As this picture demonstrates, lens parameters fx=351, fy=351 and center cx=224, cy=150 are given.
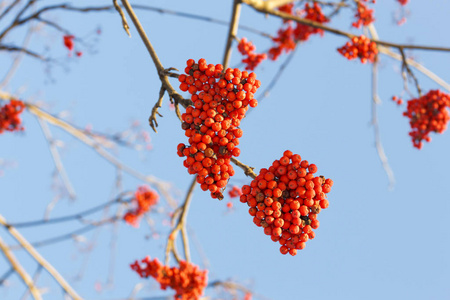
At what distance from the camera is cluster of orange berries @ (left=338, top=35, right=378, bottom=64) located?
16.9ft

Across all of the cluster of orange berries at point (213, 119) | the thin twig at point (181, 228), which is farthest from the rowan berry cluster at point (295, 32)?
the cluster of orange berries at point (213, 119)

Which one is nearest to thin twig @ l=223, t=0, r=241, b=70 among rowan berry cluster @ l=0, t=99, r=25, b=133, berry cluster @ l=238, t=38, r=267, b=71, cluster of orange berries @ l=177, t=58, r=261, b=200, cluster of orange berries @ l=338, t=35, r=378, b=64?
berry cluster @ l=238, t=38, r=267, b=71

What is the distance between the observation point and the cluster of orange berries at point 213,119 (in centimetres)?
234

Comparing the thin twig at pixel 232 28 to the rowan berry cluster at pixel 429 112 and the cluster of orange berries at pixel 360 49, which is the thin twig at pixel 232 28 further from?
the rowan berry cluster at pixel 429 112

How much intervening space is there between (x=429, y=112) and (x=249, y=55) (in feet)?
9.48

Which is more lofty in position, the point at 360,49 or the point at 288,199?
the point at 360,49

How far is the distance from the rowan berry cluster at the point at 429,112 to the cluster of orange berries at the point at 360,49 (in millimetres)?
928

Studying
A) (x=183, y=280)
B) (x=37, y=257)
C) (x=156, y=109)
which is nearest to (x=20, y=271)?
(x=37, y=257)

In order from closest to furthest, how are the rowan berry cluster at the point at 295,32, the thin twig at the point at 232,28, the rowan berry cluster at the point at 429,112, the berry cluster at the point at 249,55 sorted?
1. the thin twig at the point at 232,28
2. the rowan berry cluster at the point at 429,112
3. the berry cluster at the point at 249,55
4. the rowan berry cluster at the point at 295,32

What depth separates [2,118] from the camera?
20.5 ft

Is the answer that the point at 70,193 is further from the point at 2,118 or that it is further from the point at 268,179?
the point at 268,179

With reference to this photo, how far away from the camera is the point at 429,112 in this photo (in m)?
5.08

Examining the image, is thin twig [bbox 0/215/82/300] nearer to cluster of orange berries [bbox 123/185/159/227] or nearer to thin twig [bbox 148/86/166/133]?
cluster of orange berries [bbox 123/185/159/227]

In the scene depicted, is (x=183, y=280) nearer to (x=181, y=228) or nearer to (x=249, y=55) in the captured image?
(x=181, y=228)
